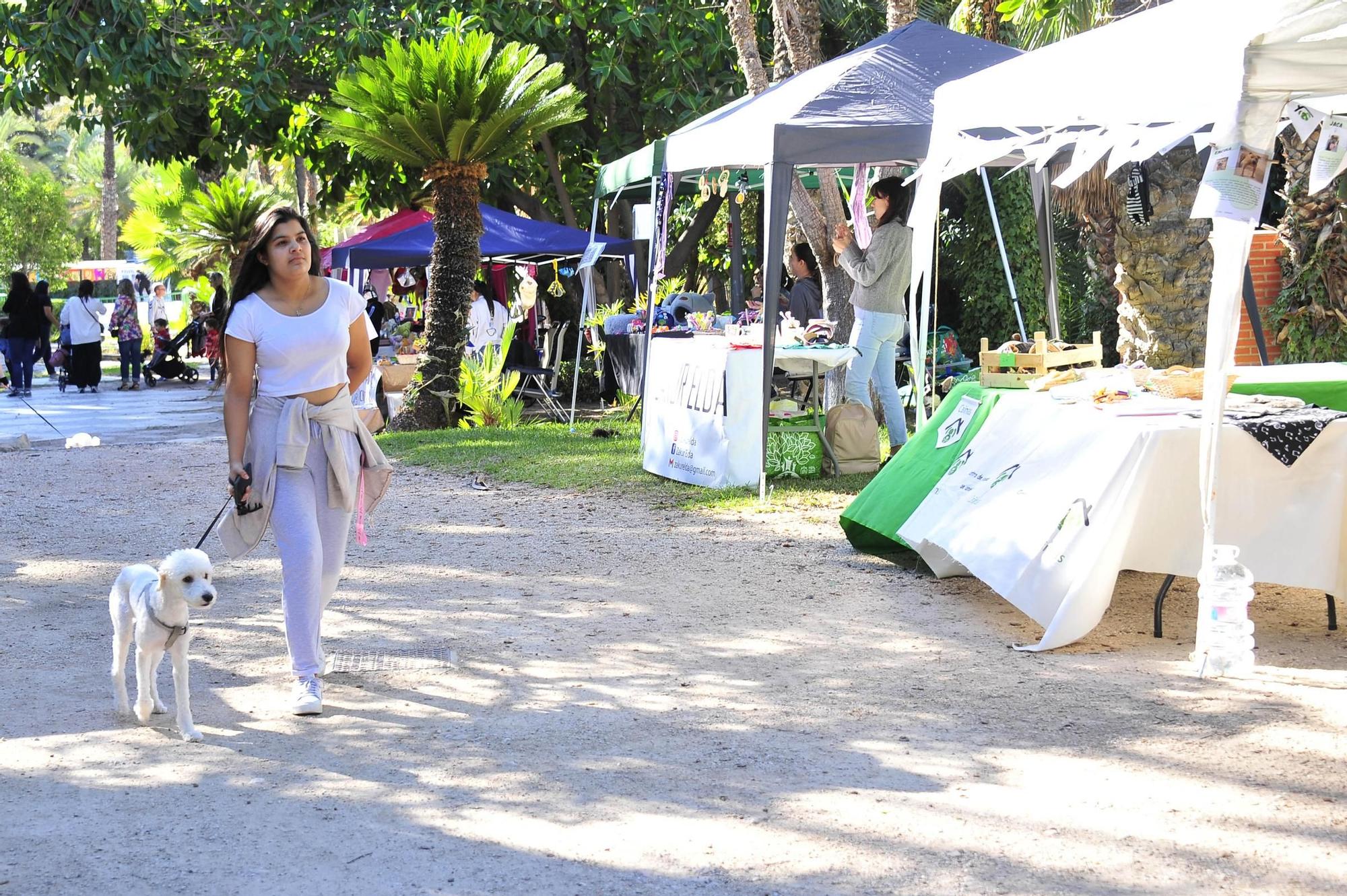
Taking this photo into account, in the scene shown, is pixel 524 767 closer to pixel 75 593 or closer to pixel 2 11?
pixel 75 593

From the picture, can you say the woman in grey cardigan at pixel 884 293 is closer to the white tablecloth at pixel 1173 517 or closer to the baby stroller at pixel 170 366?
the white tablecloth at pixel 1173 517

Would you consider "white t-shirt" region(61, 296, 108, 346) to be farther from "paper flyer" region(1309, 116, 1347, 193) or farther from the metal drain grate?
"paper flyer" region(1309, 116, 1347, 193)

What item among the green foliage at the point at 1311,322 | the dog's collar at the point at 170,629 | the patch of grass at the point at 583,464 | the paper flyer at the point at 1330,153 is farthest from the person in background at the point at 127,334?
the paper flyer at the point at 1330,153

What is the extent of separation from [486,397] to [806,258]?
3677 mm

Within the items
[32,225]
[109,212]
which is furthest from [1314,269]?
[109,212]

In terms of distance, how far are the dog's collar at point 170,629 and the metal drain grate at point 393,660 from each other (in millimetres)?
965

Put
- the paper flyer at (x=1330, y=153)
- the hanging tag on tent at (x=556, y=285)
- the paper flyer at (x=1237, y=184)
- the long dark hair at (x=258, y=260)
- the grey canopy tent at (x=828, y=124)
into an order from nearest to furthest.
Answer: the paper flyer at (x=1237, y=184) → the long dark hair at (x=258, y=260) → the paper flyer at (x=1330, y=153) → the grey canopy tent at (x=828, y=124) → the hanging tag on tent at (x=556, y=285)

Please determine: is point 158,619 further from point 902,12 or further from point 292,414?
point 902,12

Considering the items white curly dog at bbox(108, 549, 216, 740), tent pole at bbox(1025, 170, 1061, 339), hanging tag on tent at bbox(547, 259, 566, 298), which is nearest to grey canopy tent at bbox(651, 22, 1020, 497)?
tent pole at bbox(1025, 170, 1061, 339)

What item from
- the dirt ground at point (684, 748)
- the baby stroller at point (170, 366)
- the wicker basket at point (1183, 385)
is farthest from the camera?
the baby stroller at point (170, 366)

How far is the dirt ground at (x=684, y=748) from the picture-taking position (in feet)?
11.8

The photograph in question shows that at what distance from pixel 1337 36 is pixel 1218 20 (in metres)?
0.53

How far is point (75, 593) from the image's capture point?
7121 millimetres

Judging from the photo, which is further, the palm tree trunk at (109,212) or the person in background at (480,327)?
the palm tree trunk at (109,212)
